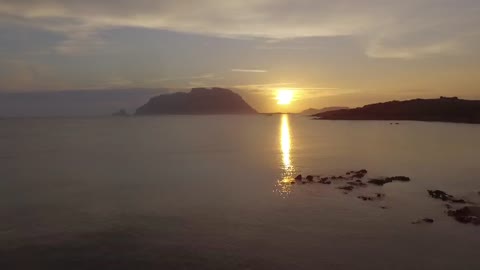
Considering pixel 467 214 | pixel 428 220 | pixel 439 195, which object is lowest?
pixel 428 220

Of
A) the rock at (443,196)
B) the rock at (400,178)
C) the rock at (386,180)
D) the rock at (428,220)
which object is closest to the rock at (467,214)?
the rock at (428,220)

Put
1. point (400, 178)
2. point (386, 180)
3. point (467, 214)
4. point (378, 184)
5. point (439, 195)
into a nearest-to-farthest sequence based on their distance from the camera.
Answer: point (467, 214) < point (439, 195) < point (378, 184) < point (386, 180) < point (400, 178)

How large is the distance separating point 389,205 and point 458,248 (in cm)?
1155

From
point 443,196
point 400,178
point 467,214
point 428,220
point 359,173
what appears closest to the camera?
point 428,220

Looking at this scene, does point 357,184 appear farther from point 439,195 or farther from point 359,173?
point 439,195

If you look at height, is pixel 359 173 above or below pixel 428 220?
above

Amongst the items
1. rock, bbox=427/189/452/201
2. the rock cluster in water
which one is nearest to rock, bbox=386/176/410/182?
the rock cluster in water

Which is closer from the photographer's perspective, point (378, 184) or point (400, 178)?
point (378, 184)

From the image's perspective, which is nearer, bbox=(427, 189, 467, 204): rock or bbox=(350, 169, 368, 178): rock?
bbox=(427, 189, 467, 204): rock

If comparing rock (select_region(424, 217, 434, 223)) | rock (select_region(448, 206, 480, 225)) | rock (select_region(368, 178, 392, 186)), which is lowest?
rock (select_region(424, 217, 434, 223))

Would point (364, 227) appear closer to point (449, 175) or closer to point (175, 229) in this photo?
point (175, 229)

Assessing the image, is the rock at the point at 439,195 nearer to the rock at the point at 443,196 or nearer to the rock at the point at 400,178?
the rock at the point at 443,196

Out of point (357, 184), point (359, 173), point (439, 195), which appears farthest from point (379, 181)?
point (439, 195)

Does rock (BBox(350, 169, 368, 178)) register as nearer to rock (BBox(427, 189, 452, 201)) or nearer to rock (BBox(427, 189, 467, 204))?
rock (BBox(427, 189, 467, 204))
